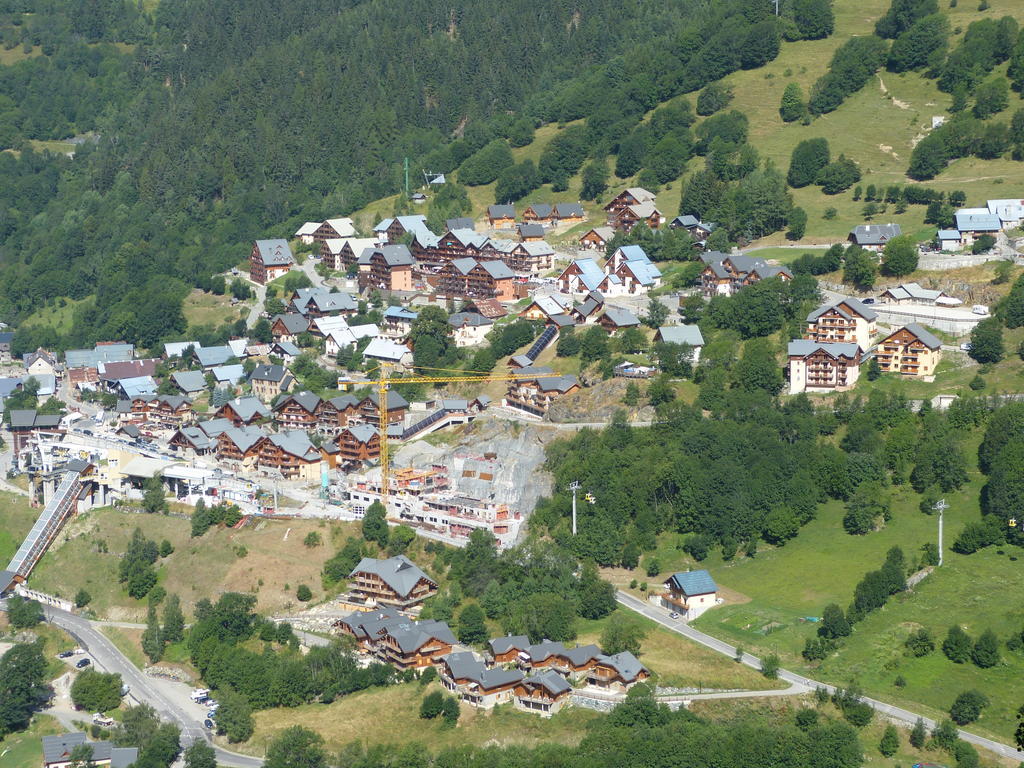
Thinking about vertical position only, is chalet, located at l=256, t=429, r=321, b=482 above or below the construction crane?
below

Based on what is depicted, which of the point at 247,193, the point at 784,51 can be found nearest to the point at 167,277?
the point at 247,193

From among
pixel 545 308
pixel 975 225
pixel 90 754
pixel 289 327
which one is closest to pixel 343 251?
pixel 289 327

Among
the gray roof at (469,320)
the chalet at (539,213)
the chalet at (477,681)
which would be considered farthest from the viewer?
the chalet at (539,213)

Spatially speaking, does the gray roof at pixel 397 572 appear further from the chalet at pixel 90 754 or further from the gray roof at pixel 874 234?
the gray roof at pixel 874 234

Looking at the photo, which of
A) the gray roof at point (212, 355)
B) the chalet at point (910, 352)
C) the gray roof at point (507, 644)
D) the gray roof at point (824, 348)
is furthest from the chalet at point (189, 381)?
the chalet at point (910, 352)

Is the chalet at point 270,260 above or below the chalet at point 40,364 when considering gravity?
above

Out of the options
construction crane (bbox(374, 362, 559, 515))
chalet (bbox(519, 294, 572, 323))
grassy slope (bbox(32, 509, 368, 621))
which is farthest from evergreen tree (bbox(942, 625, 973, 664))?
chalet (bbox(519, 294, 572, 323))

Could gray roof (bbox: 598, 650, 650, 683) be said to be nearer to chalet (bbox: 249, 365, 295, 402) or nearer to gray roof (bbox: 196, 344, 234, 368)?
chalet (bbox: 249, 365, 295, 402)
